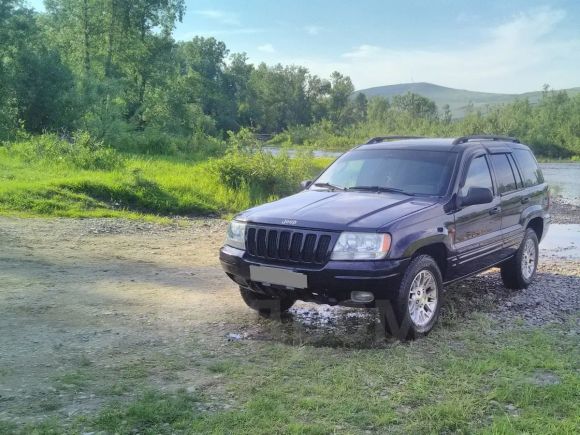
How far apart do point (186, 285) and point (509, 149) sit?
4376 millimetres

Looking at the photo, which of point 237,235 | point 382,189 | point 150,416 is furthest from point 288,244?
point 150,416

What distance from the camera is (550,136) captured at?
63.1 m

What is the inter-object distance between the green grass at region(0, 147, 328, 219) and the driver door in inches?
318

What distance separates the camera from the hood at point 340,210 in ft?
16.2

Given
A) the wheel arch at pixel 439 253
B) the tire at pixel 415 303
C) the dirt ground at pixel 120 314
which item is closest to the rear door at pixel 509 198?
the dirt ground at pixel 120 314

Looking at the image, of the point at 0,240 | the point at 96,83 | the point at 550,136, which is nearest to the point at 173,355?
the point at 0,240

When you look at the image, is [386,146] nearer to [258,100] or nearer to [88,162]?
[88,162]

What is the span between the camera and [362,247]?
15.8 ft

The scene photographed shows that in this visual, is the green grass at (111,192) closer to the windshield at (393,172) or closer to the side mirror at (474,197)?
the windshield at (393,172)

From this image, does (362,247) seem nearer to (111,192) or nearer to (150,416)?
(150,416)

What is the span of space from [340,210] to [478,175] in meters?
1.98

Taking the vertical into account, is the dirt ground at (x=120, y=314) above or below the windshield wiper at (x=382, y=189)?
below

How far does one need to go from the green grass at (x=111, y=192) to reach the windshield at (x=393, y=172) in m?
7.00

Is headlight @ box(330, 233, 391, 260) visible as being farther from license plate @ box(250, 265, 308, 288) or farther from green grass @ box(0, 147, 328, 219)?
green grass @ box(0, 147, 328, 219)
